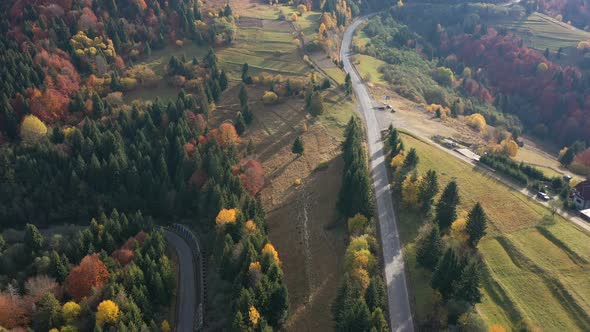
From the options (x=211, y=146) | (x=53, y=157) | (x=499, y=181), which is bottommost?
(x=53, y=157)

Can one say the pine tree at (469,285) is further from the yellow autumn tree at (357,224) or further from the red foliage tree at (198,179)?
the red foliage tree at (198,179)

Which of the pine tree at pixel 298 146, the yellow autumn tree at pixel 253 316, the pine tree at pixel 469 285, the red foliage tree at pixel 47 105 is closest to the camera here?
the pine tree at pixel 469 285

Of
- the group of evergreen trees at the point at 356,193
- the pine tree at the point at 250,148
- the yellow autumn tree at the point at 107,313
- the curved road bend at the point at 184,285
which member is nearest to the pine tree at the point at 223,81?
the pine tree at the point at 250,148

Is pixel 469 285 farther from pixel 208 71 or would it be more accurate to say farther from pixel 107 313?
pixel 208 71

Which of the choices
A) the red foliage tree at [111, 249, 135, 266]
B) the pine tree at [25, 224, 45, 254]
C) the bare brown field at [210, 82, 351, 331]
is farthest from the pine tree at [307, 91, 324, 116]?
the pine tree at [25, 224, 45, 254]

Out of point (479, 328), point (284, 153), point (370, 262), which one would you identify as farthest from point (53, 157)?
point (479, 328)

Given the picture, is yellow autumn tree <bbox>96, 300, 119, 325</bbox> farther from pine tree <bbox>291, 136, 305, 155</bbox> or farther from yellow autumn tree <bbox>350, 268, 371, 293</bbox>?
pine tree <bbox>291, 136, 305, 155</bbox>

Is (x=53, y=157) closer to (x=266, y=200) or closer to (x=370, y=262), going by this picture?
(x=266, y=200)
